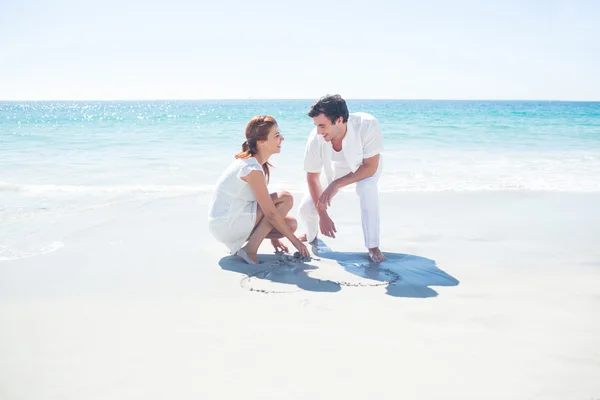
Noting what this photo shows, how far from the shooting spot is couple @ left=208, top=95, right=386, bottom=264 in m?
3.94

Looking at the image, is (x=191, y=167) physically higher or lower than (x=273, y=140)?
lower

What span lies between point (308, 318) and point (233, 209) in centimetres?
138

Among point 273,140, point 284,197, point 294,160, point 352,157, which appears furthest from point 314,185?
point 294,160

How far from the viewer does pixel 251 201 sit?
4.13 meters

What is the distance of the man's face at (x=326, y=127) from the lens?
395 centimetres

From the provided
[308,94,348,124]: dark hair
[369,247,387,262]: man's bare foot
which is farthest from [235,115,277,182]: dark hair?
[369,247,387,262]: man's bare foot

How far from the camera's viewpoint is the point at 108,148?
44.1ft

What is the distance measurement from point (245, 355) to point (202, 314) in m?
0.61

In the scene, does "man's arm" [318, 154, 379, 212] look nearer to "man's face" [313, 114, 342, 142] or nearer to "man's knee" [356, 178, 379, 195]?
"man's knee" [356, 178, 379, 195]

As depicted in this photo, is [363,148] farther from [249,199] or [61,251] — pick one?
[61,251]

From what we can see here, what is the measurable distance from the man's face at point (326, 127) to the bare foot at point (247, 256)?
1.08 meters

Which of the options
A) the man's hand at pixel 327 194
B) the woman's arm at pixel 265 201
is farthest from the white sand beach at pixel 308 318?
the man's hand at pixel 327 194

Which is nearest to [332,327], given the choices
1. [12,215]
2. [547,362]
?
[547,362]

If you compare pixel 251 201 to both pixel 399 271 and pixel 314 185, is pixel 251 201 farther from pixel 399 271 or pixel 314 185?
pixel 399 271
